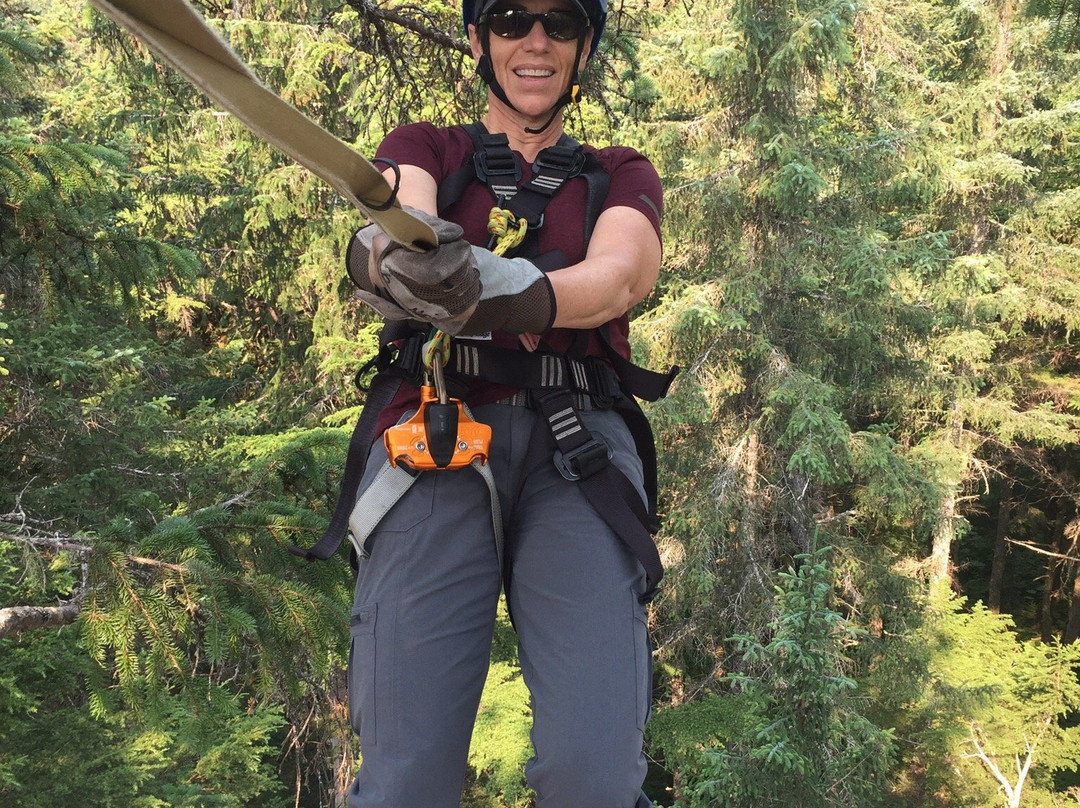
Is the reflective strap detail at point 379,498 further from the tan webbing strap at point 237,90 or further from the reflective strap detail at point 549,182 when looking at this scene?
the tan webbing strap at point 237,90

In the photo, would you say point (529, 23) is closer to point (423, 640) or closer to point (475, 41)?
point (475, 41)

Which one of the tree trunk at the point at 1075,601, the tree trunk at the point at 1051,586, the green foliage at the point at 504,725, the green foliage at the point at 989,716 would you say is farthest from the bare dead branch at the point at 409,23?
the tree trunk at the point at 1051,586

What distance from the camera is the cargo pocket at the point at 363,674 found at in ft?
6.88

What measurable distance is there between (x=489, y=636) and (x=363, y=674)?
0.28 m

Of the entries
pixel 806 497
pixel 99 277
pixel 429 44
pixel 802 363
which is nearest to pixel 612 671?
pixel 99 277

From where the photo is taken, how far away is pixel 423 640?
2.11m

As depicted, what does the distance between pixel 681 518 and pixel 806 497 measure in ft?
8.33

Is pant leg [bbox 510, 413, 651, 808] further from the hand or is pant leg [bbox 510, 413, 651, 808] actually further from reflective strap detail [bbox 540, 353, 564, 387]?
the hand

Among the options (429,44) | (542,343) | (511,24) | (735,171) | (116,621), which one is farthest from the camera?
(735,171)

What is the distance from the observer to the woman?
202 centimetres

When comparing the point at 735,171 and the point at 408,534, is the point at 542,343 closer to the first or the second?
the point at 408,534

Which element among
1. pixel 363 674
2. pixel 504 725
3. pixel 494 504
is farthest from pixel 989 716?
pixel 363 674

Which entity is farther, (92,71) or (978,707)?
(978,707)

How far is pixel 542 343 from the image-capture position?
7.66ft
